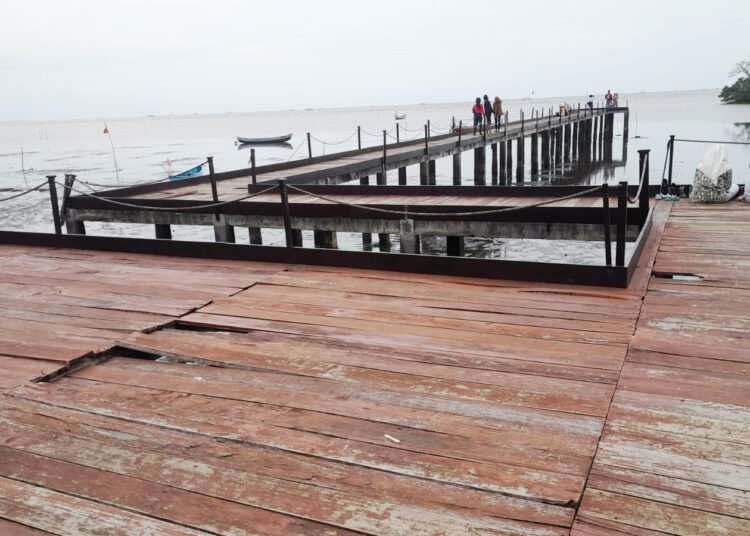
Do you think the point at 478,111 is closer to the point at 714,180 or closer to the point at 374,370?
the point at 714,180

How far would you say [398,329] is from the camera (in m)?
4.89

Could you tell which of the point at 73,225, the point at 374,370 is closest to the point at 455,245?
the point at 374,370

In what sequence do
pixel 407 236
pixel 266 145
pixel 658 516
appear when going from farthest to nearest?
pixel 266 145 < pixel 407 236 < pixel 658 516

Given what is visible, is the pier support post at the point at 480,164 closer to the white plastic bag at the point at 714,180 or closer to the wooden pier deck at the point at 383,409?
the white plastic bag at the point at 714,180

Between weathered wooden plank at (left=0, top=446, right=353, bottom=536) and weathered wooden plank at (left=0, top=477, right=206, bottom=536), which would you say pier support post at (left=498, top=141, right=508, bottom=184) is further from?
weathered wooden plank at (left=0, top=477, right=206, bottom=536)

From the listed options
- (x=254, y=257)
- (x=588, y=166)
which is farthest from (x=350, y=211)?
(x=588, y=166)

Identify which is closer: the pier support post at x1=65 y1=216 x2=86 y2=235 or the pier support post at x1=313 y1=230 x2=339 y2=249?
the pier support post at x1=65 y1=216 x2=86 y2=235

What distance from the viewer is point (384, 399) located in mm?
3703

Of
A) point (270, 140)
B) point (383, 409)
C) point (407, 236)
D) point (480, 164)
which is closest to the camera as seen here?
point (383, 409)

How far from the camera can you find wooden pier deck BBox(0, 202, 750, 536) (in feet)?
8.81

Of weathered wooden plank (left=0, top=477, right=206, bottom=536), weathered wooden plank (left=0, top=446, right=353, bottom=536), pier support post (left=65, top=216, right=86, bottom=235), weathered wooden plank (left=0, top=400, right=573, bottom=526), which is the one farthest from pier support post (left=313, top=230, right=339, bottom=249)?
weathered wooden plank (left=0, top=477, right=206, bottom=536)

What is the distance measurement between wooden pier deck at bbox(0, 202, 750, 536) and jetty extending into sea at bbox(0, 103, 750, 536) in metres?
0.01

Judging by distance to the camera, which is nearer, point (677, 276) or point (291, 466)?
point (291, 466)

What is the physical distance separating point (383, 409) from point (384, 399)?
13 cm
